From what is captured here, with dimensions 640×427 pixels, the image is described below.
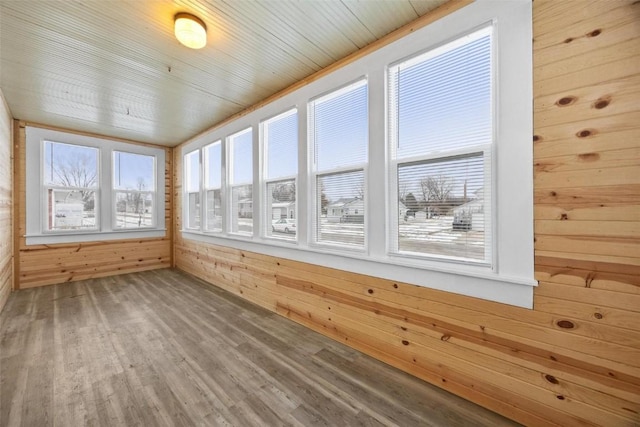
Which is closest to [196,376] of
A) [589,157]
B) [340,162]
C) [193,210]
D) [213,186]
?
[340,162]

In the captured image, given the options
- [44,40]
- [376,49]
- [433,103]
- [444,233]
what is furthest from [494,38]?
[44,40]

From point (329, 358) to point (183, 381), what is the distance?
1.15 meters

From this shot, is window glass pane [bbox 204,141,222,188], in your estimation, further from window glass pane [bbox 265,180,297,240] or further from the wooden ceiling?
window glass pane [bbox 265,180,297,240]

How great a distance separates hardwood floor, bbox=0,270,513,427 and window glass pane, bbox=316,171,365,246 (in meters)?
1.03

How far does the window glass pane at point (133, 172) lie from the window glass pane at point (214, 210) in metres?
1.83

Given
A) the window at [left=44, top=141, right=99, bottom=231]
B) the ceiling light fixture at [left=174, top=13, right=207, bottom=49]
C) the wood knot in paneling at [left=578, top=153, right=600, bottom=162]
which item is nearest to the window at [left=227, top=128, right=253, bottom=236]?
the ceiling light fixture at [left=174, top=13, right=207, bottom=49]

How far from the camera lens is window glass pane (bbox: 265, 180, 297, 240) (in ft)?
10.2

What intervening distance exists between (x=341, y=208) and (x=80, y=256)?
5176 millimetres

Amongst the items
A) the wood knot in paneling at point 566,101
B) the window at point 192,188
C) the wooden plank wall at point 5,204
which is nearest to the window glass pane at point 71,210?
the wooden plank wall at point 5,204

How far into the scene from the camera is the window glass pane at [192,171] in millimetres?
5027

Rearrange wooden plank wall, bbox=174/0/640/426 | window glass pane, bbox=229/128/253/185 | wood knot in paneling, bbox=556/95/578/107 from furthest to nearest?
window glass pane, bbox=229/128/253/185
wood knot in paneling, bbox=556/95/578/107
wooden plank wall, bbox=174/0/640/426

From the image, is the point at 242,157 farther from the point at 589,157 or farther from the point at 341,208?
the point at 589,157

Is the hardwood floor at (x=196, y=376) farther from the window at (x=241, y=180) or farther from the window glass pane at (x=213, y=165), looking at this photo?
the window glass pane at (x=213, y=165)

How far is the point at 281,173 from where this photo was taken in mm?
3232
